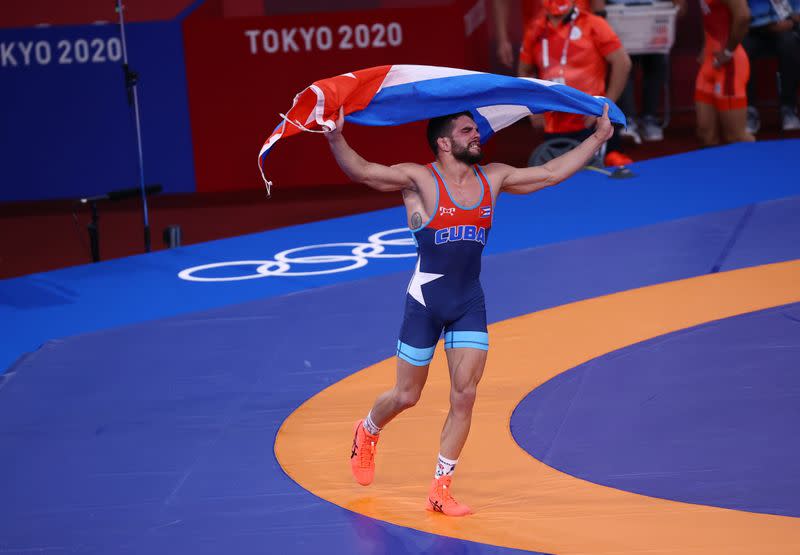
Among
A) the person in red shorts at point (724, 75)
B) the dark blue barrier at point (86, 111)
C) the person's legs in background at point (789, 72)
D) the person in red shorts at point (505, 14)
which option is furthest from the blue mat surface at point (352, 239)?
the dark blue barrier at point (86, 111)

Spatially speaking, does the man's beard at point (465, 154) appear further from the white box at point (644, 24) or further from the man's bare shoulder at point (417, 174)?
the white box at point (644, 24)

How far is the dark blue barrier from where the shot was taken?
518 inches

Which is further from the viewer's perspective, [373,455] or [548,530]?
[373,455]

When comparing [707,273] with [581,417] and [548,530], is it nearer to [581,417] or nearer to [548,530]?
[581,417]

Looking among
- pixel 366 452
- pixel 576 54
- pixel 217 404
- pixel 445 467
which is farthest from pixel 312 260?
pixel 445 467

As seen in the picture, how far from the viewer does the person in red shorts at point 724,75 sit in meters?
12.4

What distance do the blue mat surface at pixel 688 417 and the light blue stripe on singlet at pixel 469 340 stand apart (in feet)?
2.36

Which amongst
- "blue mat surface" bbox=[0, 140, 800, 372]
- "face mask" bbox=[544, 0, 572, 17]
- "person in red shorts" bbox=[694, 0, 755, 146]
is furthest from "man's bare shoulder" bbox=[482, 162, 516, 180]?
"person in red shorts" bbox=[694, 0, 755, 146]

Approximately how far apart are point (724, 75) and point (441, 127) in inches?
333

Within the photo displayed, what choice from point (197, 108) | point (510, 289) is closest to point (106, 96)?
point (197, 108)

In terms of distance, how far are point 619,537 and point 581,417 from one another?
1.38 metres

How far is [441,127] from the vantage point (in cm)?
504

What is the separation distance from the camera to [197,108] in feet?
43.9

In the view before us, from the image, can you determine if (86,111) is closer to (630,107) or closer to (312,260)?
(312,260)
